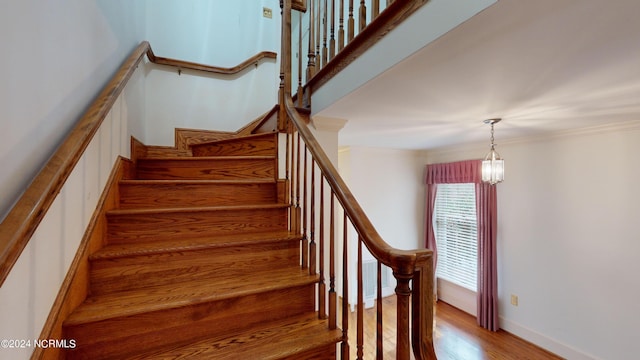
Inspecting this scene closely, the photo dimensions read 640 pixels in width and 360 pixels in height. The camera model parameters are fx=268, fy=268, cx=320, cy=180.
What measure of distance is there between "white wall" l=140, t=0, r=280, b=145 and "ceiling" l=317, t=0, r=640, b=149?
140cm

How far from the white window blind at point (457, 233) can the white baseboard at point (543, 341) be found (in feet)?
1.67

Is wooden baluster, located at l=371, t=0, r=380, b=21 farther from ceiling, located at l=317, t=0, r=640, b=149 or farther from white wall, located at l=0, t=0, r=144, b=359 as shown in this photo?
white wall, located at l=0, t=0, r=144, b=359

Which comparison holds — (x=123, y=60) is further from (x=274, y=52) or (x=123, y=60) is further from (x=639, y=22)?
(x=639, y=22)

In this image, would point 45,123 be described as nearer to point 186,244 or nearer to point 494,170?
point 186,244

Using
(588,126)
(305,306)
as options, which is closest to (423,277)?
(305,306)

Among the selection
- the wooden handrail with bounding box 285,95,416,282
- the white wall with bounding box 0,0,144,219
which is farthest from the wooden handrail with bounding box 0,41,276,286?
the wooden handrail with bounding box 285,95,416,282

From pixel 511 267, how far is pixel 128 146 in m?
Answer: 4.06

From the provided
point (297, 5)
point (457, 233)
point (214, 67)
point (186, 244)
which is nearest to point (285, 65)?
point (297, 5)

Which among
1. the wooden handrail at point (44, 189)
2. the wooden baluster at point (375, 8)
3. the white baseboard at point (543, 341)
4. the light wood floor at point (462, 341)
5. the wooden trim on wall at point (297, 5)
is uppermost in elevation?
the wooden trim on wall at point (297, 5)

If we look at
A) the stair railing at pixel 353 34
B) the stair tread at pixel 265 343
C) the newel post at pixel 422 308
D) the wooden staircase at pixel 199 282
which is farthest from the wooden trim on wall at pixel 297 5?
the stair tread at pixel 265 343

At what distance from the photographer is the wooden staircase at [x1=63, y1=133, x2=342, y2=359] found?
3.54ft

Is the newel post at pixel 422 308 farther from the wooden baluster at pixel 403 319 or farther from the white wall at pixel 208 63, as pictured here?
the white wall at pixel 208 63

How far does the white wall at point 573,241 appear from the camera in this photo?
233 cm

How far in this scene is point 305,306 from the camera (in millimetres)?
1407
